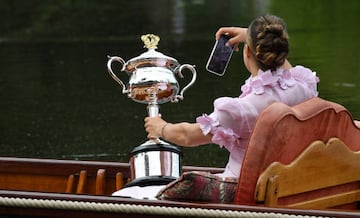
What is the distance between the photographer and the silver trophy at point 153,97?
7.16m

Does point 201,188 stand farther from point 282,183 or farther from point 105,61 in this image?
point 105,61

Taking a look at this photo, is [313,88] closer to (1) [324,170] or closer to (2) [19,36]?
(1) [324,170]

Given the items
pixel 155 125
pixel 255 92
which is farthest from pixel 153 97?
pixel 255 92

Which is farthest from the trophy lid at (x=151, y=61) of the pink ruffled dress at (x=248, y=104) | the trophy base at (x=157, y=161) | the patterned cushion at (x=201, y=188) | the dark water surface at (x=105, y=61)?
the dark water surface at (x=105, y=61)

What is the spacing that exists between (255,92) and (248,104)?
0.27 feet

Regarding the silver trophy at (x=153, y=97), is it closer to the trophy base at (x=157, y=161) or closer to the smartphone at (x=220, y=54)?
the trophy base at (x=157, y=161)

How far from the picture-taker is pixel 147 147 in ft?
23.6

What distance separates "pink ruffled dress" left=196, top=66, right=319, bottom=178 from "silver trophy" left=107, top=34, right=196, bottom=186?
77 centimetres

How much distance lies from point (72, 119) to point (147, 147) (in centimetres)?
854

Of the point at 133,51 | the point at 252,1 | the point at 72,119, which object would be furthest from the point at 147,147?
the point at 252,1

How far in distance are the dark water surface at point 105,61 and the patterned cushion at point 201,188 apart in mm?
5821

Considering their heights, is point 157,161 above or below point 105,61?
below

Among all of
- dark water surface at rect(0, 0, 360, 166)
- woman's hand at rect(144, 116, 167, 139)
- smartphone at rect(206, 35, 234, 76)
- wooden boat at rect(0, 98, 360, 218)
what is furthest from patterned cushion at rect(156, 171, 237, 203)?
dark water surface at rect(0, 0, 360, 166)

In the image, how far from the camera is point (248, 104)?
629cm
